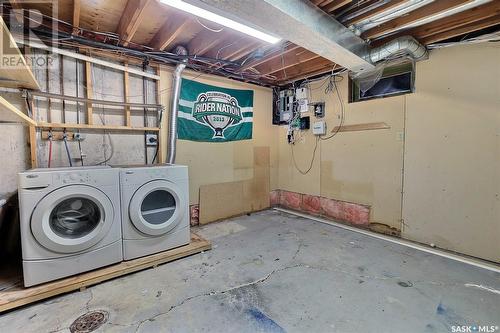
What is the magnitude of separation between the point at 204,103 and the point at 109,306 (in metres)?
2.79

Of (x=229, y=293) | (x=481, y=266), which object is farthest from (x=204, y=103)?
(x=481, y=266)

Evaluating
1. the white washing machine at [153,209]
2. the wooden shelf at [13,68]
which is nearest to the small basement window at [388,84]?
the white washing machine at [153,209]

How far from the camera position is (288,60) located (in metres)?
3.35

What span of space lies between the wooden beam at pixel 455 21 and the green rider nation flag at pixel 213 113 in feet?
7.45

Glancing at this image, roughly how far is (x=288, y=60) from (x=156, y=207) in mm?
2667

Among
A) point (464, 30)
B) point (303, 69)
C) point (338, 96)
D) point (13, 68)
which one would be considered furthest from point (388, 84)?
point (13, 68)

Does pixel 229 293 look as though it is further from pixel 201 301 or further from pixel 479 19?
pixel 479 19

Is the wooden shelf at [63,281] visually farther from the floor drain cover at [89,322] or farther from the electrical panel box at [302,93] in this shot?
the electrical panel box at [302,93]

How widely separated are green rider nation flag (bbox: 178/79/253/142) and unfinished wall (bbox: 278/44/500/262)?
64.9 inches

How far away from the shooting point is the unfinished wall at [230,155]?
352 centimetres

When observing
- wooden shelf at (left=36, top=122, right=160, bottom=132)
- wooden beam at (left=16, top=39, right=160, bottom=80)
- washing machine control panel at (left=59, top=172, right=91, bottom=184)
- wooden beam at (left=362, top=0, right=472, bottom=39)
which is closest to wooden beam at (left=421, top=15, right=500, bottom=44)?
wooden beam at (left=362, top=0, right=472, bottom=39)

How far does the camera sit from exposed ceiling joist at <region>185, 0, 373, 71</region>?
1689 mm

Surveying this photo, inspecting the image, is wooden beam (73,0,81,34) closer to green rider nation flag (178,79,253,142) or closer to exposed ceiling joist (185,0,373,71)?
exposed ceiling joist (185,0,373,71)

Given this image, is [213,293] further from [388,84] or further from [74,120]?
[388,84]
